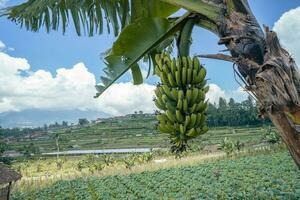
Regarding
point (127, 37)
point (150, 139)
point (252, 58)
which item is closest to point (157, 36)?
point (127, 37)

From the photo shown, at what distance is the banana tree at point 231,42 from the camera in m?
1.59

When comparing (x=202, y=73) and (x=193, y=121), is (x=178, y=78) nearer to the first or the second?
(x=202, y=73)

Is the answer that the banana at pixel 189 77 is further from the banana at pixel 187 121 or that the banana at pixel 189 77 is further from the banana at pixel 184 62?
the banana at pixel 187 121

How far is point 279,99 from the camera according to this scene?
5.21 ft

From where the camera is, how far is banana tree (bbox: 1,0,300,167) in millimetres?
1594

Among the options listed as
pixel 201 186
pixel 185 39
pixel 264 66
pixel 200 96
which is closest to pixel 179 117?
pixel 200 96

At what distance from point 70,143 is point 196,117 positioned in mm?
73592

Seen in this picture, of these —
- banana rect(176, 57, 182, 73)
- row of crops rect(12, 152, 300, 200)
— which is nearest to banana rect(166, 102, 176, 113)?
banana rect(176, 57, 182, 73)

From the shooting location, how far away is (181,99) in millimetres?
2098

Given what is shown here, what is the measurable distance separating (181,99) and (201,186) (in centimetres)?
769

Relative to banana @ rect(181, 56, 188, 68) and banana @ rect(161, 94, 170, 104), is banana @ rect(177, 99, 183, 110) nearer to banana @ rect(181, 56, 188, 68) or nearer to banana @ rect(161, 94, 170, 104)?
banana @ rect(161, 94, 170, 104)

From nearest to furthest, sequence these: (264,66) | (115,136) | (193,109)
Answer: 1. (264,66)
2. (193,109)
3. (115,136)

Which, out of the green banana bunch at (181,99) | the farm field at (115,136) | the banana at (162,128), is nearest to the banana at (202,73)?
the green banana bunch at (181,99)

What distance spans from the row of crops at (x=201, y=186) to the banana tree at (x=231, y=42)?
14.8 ft
